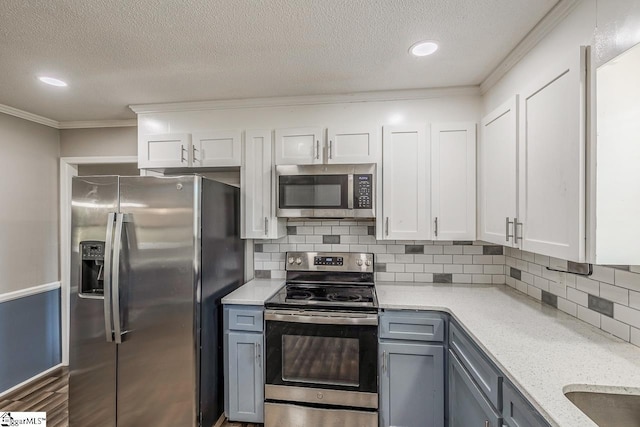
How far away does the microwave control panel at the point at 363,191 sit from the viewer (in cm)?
221

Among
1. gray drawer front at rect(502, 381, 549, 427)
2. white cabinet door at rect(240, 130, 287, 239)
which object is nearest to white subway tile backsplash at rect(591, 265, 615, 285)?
gray drawer front at rect(502, 381, 549, 427)

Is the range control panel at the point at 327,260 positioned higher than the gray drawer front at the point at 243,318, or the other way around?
the range control panel at the point at 327,260

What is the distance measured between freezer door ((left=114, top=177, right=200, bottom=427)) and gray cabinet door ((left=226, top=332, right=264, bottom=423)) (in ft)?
0.85

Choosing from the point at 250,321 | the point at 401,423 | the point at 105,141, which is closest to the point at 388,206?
the point at 250,321

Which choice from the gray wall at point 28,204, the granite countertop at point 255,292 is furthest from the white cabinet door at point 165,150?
the gray wall at point 28,204

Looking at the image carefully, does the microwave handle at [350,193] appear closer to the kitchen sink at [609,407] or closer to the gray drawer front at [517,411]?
the gray drawer front at [517,411]

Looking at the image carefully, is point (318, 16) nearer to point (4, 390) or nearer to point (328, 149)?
point (328, 149)

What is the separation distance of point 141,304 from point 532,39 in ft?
8.88

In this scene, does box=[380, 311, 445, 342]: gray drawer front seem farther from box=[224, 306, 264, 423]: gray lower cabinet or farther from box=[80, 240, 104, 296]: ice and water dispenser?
box=[80, 240, 104, 296]: ice and water dispenser

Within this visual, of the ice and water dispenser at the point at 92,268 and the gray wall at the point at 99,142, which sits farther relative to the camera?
the gray wall at the point at 99,142

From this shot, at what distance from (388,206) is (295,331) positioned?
1104 millimetres

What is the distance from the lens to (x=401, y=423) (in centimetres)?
191

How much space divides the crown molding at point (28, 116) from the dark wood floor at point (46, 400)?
2.41 m

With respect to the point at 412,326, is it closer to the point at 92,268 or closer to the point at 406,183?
the point at 406,183
